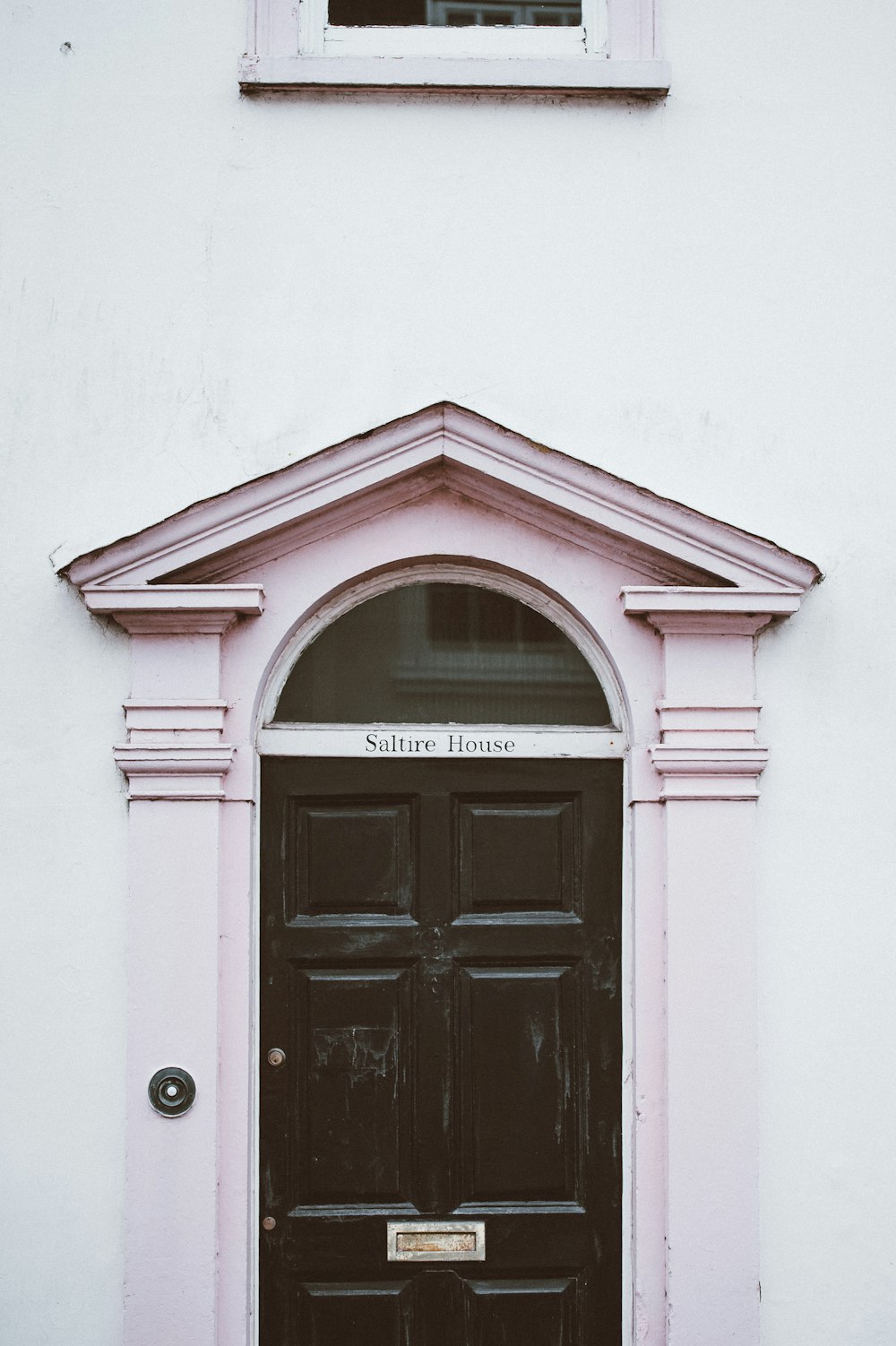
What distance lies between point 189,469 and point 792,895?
2.34m

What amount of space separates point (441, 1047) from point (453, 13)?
3480 millimetres

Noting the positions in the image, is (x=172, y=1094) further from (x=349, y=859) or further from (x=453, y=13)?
(x=453, y=13)

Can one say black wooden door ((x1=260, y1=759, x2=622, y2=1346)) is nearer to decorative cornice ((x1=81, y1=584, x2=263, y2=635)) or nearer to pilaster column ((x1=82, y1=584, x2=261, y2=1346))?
pilaster column ((x1=82, y1=584, x2=261, y2=1346))

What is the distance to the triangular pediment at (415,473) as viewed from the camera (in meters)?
3.81

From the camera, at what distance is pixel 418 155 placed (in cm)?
405

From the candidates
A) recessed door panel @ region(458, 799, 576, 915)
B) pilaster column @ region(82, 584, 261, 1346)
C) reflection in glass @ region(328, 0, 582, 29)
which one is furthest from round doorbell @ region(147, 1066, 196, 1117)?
reflection in glass @ region(328, 0, 582, 29)

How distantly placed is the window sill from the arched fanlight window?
5.34 ft

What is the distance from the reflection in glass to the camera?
4.23m

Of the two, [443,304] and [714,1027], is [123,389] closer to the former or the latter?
[443,304]

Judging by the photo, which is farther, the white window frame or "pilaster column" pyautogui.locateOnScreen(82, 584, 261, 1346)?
the white window frame

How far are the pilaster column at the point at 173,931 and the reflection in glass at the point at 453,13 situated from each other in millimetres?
2049

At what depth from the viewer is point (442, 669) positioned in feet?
13.3

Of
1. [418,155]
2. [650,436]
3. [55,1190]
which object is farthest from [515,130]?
[55,1190]

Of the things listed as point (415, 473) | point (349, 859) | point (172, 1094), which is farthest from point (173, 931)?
point (415, 473)
